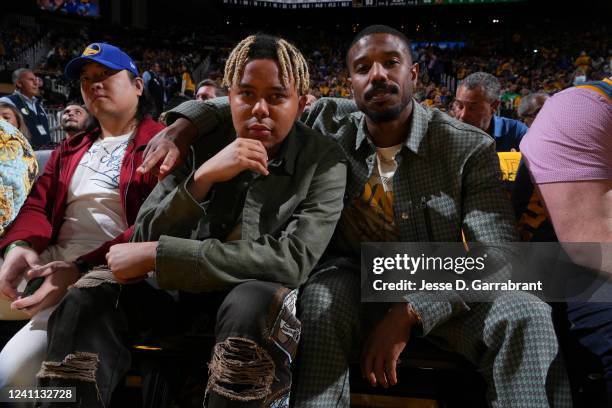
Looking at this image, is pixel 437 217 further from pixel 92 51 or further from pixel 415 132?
pixel 92 51

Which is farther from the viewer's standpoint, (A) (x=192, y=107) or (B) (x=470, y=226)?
(A) (x=192, y=107)

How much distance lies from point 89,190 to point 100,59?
548 millimetres

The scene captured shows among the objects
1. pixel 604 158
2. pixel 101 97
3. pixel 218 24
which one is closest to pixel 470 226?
pixel 604 158

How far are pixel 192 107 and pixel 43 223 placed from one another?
0.75 m

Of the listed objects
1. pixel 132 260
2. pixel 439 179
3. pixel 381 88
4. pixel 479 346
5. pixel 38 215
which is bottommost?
pixel 479 346

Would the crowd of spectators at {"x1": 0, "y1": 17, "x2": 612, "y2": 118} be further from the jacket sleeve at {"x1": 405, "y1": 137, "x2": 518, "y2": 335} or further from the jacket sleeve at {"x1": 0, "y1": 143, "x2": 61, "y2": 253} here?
the jacket sleeve at {"x1": 0, "y1": 143, "x2": 61, "y2": 253}

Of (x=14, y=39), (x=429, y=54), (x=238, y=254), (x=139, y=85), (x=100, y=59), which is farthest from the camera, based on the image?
(x=429, y=54)

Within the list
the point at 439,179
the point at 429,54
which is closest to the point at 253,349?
the point at 439,179

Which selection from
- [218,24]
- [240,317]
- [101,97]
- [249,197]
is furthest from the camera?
[218,24]

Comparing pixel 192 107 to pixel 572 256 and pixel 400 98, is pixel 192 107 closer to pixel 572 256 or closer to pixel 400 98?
pixel 400 98

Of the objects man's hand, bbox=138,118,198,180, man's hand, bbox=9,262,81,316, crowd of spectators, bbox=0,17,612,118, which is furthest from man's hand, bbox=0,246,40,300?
crowd of spectators, bbox=0,17,612,118

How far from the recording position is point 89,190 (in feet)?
6.56

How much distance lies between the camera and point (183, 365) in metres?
1.66

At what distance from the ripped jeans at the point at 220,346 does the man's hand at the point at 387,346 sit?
0.81 feet
